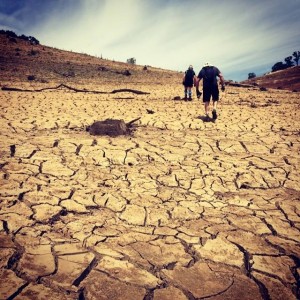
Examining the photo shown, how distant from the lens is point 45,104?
7023 mm

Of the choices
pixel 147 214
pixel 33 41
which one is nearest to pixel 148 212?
pixel 147 214

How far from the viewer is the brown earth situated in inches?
72.0

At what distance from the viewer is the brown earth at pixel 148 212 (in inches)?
72.0

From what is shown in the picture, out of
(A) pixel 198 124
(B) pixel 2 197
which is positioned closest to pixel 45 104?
(A) pixel 198 124

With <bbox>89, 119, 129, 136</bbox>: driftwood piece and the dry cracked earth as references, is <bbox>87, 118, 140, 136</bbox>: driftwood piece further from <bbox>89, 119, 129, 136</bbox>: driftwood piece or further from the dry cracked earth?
the dry cracked earth

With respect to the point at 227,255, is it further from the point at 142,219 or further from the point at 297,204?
the point at 297,204

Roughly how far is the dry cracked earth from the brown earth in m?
0.01

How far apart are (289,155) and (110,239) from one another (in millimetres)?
3506

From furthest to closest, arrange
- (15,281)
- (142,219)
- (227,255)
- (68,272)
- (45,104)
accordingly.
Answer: (45,104), (142,219), (227,255), (68,272), (15,281)

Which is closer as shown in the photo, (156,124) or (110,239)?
(110,239)

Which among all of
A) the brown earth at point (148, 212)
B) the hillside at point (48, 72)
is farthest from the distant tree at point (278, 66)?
the brown earth at point (148, 212)

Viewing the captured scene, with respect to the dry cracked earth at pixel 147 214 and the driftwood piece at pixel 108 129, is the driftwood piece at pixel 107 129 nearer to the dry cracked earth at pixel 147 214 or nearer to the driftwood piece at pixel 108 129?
the driftwood piece at pixel 108 129

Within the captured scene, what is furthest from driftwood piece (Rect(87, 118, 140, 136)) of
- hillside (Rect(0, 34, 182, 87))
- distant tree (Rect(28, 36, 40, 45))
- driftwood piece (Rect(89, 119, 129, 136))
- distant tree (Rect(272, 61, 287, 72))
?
distant tree (Rect(272, 61, 287, 72))

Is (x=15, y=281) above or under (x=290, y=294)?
above
